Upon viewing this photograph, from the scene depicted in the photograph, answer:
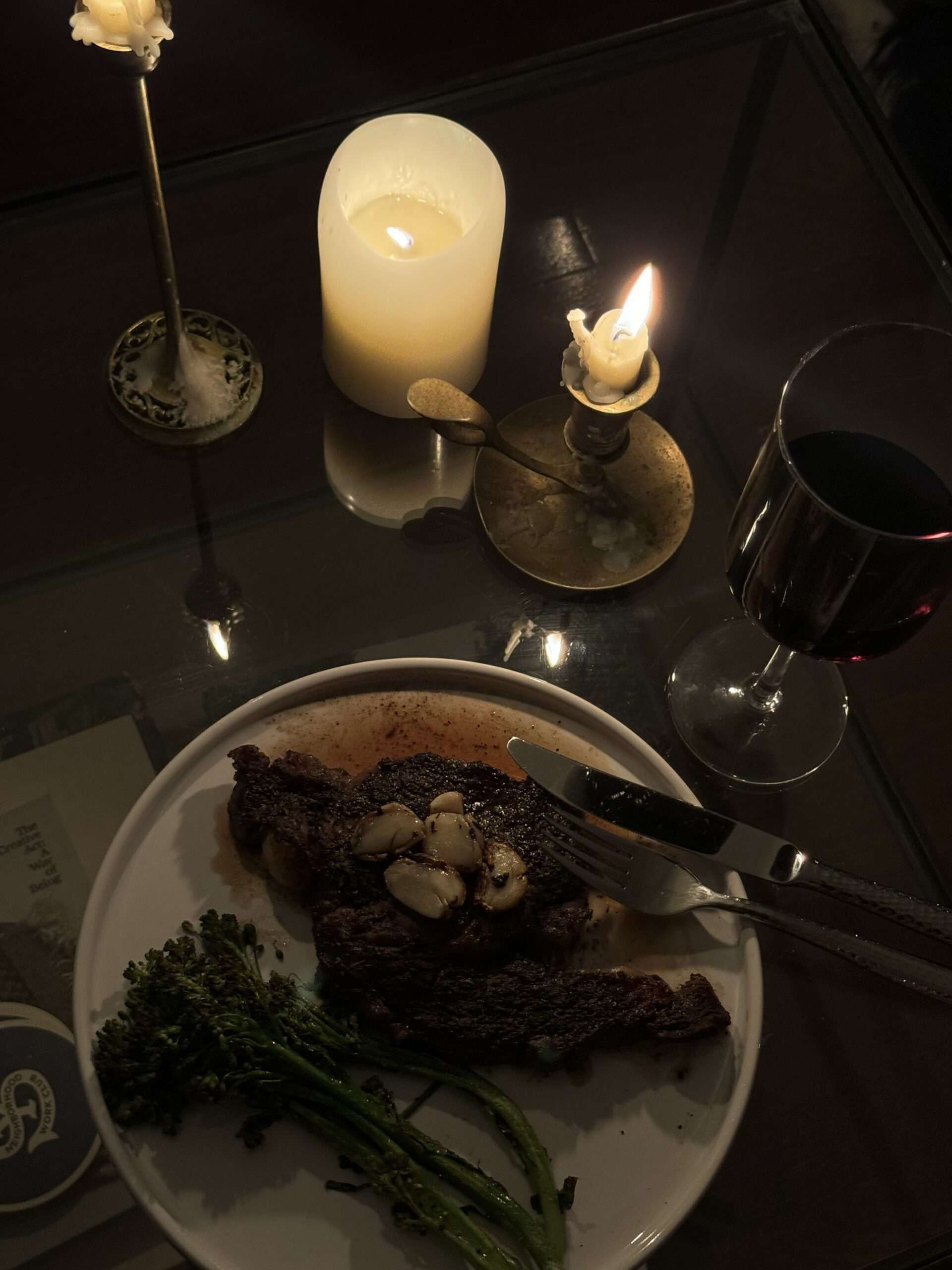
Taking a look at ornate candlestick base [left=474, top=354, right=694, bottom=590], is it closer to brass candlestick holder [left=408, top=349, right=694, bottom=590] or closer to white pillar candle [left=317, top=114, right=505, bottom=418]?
brass candlestick holder [left=408, top=349, right=694, bottom=590]

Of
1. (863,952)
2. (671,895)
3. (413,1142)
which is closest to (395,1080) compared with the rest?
(413,1142)

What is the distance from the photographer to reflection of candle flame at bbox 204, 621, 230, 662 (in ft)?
3.87

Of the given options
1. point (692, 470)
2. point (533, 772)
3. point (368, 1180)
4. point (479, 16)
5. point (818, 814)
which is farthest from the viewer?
point (479, 16)

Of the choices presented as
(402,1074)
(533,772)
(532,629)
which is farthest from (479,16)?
(402,1074)

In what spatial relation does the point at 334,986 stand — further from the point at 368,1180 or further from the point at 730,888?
the point at 730,888

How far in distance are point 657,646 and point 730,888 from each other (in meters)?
0.27

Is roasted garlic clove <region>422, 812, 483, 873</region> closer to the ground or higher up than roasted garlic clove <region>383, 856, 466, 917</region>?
higher up

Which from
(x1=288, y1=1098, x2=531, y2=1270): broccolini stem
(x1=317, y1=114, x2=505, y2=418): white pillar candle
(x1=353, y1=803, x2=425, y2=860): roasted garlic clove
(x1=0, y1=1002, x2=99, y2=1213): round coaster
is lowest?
(x1=288, y1=1098, x2=531, y2=1270): broccolini stem

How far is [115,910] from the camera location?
3.28 feet

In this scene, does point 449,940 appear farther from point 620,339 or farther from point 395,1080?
point 620,339

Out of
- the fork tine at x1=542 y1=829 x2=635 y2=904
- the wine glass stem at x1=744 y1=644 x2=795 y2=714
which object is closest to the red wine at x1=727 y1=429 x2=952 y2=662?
the wine glass stem at x1=744 y1=644 x2=795 y2=714

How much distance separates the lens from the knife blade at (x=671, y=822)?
40.4 inches

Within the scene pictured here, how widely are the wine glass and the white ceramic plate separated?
16 cm

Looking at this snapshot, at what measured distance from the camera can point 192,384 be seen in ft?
4.00
